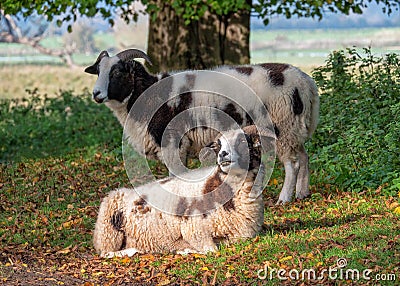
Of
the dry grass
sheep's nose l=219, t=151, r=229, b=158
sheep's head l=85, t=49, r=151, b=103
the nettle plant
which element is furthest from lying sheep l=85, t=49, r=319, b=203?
the dry grass

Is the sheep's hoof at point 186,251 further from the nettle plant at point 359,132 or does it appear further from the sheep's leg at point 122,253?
the nettle plant at point 359,132

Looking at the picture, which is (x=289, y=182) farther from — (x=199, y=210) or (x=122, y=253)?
(x=122, y=253)

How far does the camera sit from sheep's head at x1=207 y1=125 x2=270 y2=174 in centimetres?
675

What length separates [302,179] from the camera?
9.39m

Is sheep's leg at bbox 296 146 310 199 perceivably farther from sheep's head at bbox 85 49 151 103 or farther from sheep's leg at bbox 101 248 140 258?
sheep's leg at bbox 101 248 140 258

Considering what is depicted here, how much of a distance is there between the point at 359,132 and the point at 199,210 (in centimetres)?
358

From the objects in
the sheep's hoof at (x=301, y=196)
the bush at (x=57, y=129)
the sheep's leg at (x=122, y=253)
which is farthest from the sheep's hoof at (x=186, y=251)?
the bush at (x=57, y=129)

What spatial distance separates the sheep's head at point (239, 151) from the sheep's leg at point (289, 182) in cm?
234

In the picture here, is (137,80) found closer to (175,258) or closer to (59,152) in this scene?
(175,258)

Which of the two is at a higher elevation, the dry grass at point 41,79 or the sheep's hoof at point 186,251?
the sheep's hoof at point 186,251

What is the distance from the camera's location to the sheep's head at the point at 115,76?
945cm

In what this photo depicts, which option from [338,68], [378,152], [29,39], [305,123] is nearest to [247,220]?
[305,123]

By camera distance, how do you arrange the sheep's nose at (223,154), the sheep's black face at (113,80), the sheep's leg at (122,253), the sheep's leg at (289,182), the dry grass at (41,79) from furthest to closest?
the dry grass at (41,79), the sheep's black face at (113,80), the sheep's leg at (289,182), the sheep's leg at (122,253), the sheep's nose at (223,154)

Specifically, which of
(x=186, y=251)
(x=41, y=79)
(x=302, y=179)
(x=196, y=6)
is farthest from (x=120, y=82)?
(x=41, y=79)
